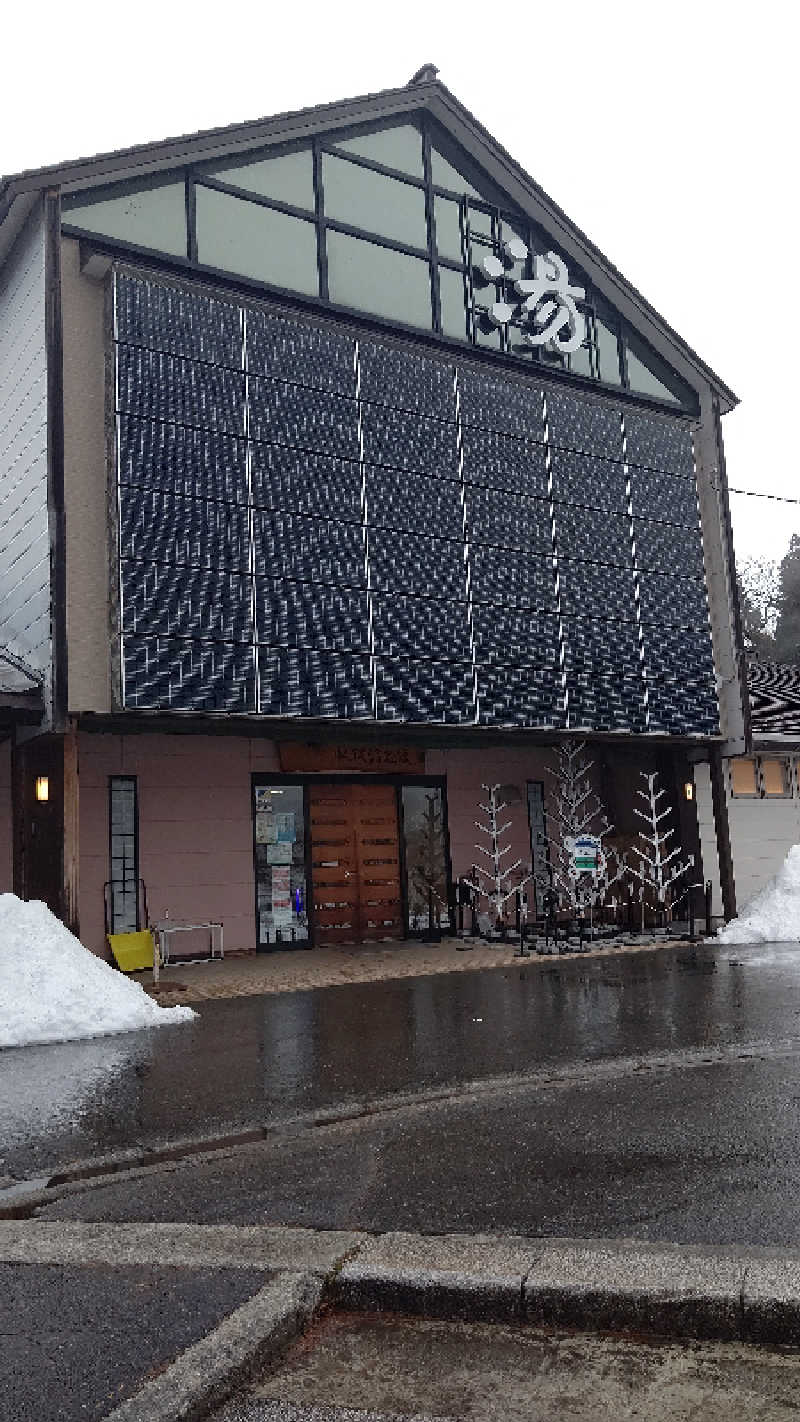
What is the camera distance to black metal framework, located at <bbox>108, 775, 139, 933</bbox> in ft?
53.0

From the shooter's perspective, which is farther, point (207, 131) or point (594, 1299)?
point (207, 131)

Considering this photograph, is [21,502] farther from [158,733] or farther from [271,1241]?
[271,1241]

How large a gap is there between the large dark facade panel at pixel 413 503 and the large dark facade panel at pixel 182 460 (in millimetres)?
2243

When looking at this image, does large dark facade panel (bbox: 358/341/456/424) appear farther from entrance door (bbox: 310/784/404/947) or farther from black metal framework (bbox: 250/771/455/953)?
entrance door (bbox: 310/784/404/947)

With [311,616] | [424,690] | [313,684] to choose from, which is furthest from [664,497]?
[313,684]

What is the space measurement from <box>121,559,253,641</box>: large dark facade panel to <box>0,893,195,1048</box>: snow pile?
394 centimetres

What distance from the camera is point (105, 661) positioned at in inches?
539

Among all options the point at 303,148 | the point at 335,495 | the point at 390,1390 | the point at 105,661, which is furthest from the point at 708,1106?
the point at 303,148

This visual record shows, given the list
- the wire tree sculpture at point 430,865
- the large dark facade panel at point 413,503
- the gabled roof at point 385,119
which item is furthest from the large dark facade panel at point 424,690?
the gabled roof at point 385,119

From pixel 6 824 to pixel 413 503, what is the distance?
317 inches

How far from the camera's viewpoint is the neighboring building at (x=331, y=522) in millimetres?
14133

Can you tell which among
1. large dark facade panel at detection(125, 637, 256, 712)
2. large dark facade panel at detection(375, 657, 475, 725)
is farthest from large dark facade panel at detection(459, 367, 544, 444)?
large dark facade panel at detection(125, 637, 256, 712)

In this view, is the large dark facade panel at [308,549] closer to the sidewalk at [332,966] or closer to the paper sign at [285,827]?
the paper sign at [285,827]

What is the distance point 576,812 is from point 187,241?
12503 mm
